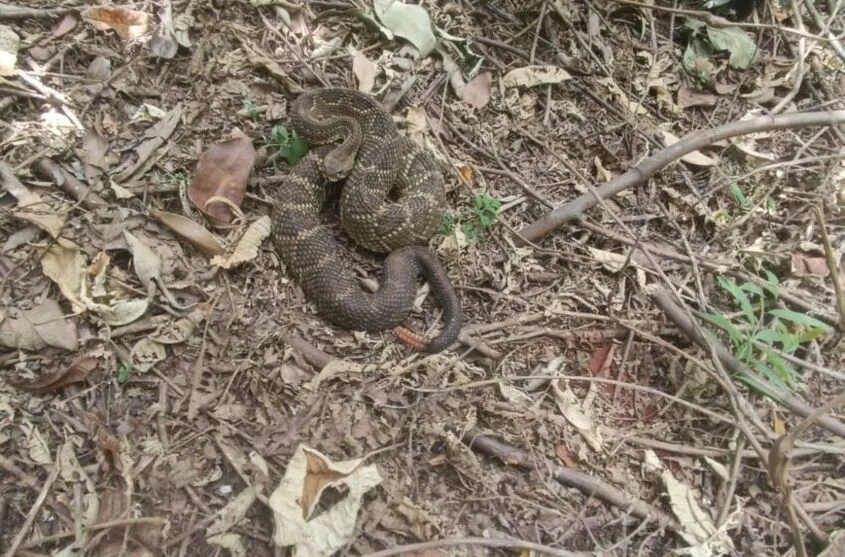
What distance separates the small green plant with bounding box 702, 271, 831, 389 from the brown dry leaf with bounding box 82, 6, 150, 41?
446cm

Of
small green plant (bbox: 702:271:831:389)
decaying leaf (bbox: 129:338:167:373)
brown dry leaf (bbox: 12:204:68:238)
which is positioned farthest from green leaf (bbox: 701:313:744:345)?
brown dry leaf (bbox: 12:204:68:238)

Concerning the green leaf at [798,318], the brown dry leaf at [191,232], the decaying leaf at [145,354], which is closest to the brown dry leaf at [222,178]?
the brown dry leaf at [191,232]

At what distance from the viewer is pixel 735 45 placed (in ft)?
16.9

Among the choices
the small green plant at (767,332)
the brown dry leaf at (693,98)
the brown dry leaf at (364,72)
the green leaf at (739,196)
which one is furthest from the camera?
the brown dry leaf at (693,98)

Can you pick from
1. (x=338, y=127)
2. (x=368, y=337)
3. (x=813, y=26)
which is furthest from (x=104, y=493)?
(x=813, y=26)

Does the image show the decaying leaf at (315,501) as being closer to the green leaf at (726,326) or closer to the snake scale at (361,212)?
the snake scale at (361,212)

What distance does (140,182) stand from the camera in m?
3.83

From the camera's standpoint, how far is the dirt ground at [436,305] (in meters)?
3.00

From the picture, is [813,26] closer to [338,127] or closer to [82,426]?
[338,127]

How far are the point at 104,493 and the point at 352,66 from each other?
3.52 m

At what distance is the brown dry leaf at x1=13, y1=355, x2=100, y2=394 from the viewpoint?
9.92 feet

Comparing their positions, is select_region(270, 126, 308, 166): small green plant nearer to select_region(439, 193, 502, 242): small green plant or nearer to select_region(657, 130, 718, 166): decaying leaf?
select_region(439, 193, 502, 242): small green plant

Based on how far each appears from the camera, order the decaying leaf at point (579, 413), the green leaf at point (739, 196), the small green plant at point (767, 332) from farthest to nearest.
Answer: the green leaf at point (739, 196)
the small green plant at point (767, 332)
the decaying leaf at point (579, 413)

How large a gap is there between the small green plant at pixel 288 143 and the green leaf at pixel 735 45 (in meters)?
3.72
